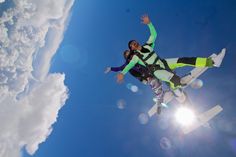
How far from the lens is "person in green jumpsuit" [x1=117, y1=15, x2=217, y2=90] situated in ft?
28.0

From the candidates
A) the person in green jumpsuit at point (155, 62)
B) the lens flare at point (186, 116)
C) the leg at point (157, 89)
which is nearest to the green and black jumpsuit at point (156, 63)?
the person in green jumpsuit at point (155, 62)

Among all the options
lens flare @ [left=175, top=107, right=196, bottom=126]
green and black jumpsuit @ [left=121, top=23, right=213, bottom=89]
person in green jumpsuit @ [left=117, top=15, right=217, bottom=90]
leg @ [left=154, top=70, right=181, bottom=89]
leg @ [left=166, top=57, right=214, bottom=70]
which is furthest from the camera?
lens flare @ [left=175, top=107, right=196, bottom=126]

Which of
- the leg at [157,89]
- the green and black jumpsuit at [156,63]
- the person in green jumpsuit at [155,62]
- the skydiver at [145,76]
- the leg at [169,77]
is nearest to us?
the person in green jumpsuit at [155,62]

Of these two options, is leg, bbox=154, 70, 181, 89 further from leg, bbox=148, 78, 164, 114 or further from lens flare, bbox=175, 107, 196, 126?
lens flare, bbox=175, 107, 196, 126

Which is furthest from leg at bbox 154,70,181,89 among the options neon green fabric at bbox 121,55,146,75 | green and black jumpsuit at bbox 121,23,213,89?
neon green fabric at bbox 121,55,146,75

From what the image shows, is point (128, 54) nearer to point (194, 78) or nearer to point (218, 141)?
point (194, 78)

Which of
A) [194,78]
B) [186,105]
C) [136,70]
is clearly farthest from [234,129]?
[136,70]

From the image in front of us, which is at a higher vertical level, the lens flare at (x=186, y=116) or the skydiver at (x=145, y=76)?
→ the skydiver at (x=145, y=76)

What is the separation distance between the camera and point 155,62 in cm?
880

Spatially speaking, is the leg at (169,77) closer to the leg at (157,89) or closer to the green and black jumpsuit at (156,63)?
the green and black jumpsuit at (156,63)

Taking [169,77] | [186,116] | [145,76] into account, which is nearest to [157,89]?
[145,76]

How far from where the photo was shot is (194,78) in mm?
9086

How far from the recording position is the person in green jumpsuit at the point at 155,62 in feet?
28.0

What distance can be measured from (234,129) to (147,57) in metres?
5.02
